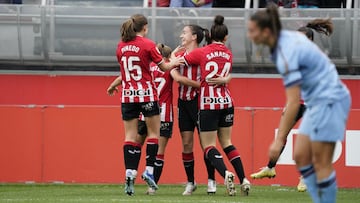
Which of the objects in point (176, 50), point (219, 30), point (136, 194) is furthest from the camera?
point (176, 50)

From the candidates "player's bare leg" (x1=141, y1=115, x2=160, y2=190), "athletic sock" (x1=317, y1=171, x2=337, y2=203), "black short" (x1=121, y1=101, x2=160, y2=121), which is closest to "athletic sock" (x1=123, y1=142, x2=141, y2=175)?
"player's bare leg" (x1=141, y1=115, x2=160, y2=190)

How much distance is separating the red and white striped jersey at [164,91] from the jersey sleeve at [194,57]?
620 mm

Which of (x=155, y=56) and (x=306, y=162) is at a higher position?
(x=155, y=56)

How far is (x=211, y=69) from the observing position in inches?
477

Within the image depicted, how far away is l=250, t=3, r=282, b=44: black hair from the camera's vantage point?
770 centimetres

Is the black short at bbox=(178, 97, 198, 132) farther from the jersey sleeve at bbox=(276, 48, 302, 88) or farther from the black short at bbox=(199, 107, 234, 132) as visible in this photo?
the jersey sleeve at bbox=(276, 48, 302, 88)

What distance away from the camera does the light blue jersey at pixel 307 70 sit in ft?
25.2

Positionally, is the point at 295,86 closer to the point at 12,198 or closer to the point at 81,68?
the point at 12,198

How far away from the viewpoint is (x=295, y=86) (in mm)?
7723

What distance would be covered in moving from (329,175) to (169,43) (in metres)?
8.73

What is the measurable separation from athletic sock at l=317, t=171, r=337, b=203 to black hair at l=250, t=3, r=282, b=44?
1.17 meters

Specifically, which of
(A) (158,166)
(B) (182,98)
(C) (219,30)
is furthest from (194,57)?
(A) (158,166)

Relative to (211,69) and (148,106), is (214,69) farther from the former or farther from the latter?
(148,106)

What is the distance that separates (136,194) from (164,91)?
1.37 meters
